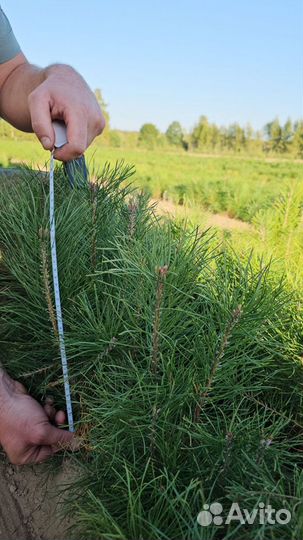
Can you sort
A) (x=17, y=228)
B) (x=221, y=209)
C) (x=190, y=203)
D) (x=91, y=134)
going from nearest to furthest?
1. (x=17, y=228)
2. (x=91, y=134)
3. (x=190, y=203)
4. (x=221, y=209)

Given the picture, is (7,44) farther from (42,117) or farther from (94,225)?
(94,225)

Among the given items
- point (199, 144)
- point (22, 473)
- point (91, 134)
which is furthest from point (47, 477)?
point (199, 144)

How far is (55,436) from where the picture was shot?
2.51 feet

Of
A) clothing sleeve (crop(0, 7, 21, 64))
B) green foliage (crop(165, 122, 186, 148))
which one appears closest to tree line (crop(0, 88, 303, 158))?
green foliage (crop(165, 122, 186, 148))

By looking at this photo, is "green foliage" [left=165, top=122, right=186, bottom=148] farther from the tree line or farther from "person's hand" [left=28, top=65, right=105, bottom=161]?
"person's hand" [left=28, top=65, right=105, bottom=161]

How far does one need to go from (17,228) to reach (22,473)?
0.44 meters

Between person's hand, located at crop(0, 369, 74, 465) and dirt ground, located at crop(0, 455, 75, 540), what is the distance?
4cm

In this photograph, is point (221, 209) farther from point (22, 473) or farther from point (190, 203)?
point (22, 473)

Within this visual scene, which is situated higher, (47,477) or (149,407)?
(149,407)

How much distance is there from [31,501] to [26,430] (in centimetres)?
14

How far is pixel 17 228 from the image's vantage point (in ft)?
2.82

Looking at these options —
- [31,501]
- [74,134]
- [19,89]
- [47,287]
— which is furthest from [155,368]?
[19,89]

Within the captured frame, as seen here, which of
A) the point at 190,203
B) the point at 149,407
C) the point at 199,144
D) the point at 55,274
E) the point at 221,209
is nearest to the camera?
the point at 149,407

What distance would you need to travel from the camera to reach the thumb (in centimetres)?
76
